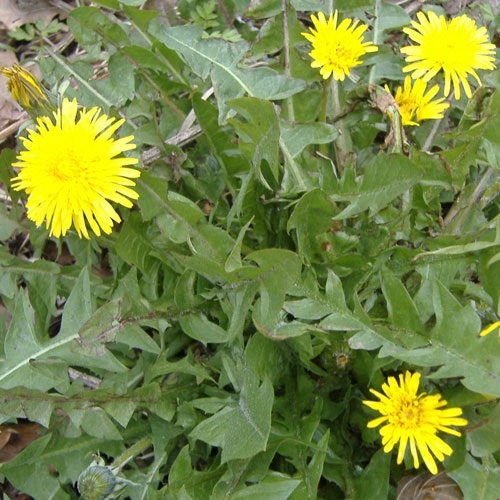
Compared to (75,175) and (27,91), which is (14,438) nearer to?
(75,175)

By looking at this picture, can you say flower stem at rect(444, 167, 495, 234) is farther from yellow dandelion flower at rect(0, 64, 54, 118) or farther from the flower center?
yellow dandelion flower at rect(0, 64, 54, 118)

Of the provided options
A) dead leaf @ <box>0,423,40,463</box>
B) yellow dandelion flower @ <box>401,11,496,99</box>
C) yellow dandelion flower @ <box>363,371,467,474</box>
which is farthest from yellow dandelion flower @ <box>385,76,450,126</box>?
dead leaf @ <box>0,423,40,463</box>

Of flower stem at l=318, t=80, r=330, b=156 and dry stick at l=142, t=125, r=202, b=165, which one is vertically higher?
flower stem at l=318, t=80, r=330, b=156

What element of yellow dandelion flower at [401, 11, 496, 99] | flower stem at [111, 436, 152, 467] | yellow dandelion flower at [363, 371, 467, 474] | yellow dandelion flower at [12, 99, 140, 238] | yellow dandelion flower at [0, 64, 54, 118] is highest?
yellow dandelion flower at [401, 11, 496, 99]

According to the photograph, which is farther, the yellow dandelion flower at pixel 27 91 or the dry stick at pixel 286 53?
the dry stick at pixel 286 53

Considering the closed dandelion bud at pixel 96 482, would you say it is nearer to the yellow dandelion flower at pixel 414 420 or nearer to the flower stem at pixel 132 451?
the flower stem at pixel 132 451

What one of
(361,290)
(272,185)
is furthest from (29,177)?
(361,290)

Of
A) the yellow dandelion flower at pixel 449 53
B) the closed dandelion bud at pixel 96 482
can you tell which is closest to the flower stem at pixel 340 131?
the yellow dandelion flower at pixel 449 53
